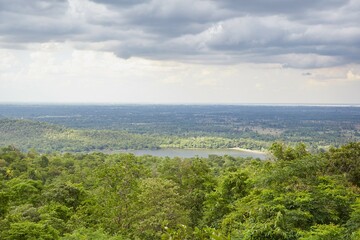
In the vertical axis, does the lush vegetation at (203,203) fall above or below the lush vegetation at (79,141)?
above

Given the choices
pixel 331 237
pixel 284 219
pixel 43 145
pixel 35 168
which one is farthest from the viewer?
pixel 43 145

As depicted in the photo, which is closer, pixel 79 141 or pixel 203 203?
pixel 203 203

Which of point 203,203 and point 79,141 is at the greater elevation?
point 203,203

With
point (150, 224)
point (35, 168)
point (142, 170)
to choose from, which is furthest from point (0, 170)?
point (150, 224)

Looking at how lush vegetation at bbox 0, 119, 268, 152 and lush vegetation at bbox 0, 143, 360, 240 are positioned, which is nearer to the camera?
lush vegetation at bbox 0, 143, 360, 240

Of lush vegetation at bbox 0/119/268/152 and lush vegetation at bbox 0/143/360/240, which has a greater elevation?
lush vegetation at bbox 0/143/360/240

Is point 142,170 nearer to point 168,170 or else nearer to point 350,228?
point 168,170

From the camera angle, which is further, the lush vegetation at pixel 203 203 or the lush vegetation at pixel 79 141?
the lush vegetation at pixel 79 141

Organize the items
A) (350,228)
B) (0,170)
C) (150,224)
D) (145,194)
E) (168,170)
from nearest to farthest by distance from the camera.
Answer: (350,228) → (150,224) → (145,194) → (168,170) → (0,170)
